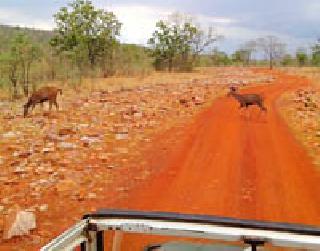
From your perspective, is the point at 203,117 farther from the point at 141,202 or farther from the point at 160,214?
the point at 160,214

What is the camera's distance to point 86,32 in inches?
1270

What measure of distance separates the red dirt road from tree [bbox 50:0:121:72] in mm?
20026

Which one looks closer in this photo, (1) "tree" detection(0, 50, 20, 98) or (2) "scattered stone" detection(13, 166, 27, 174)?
(2) "scattered stone" detection(13, 166, 27, 174)

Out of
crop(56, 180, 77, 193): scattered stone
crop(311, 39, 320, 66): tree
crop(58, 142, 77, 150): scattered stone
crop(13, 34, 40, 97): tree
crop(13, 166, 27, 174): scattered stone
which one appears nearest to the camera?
crop(56, 180, 77, 193): scattered stone

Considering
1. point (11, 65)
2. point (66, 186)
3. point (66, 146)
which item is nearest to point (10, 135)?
point (66, 146)

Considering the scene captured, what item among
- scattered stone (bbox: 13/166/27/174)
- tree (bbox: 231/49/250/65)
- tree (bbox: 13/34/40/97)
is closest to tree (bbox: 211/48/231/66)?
tree (bbox: 231/49/250/65)

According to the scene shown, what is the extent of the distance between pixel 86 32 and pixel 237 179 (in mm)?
24769

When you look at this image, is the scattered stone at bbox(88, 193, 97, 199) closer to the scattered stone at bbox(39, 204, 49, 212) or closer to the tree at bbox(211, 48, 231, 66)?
the scattered stone at bbox(39, 204, 49, 212)

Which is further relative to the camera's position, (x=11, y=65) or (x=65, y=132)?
(x=11, y=65)

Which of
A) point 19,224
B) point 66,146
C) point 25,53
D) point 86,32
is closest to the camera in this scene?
point 19,224

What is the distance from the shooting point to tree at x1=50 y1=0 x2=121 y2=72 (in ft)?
105

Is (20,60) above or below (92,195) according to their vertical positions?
above

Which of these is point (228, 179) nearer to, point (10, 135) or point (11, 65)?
point (10, 135)

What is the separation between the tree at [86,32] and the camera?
31.9 meters
